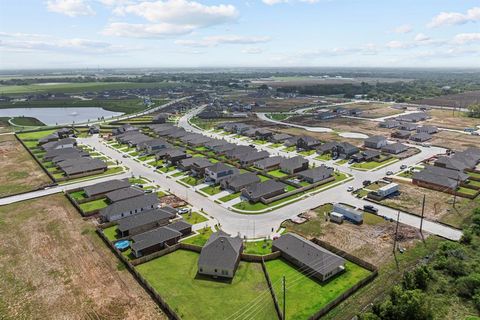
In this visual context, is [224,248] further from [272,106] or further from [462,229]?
[272,106]

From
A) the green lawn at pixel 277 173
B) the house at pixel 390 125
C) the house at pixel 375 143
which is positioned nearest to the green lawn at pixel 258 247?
the green lawn at pixel 277 173

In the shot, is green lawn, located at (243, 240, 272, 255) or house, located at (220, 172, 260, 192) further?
house, located at (220, 172, 260, 192)

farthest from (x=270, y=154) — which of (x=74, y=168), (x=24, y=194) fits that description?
(x=24, y=194)

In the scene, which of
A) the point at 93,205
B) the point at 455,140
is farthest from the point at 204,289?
the point at 455,140

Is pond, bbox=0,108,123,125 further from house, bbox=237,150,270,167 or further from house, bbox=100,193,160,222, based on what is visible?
house, bbox=100,193,160,222

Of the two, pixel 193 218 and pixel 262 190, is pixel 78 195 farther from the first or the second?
pixel 262 190

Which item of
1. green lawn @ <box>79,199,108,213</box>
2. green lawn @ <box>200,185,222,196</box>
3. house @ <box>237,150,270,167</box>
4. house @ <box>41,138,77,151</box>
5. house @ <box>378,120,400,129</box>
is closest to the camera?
green lawn @ <box>79,199,108,213</box>

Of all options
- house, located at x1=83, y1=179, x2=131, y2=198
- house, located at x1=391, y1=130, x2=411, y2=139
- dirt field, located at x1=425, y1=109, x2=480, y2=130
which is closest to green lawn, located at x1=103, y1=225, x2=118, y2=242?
house, located at x1=83, y1=179, x2=131, y2=198
